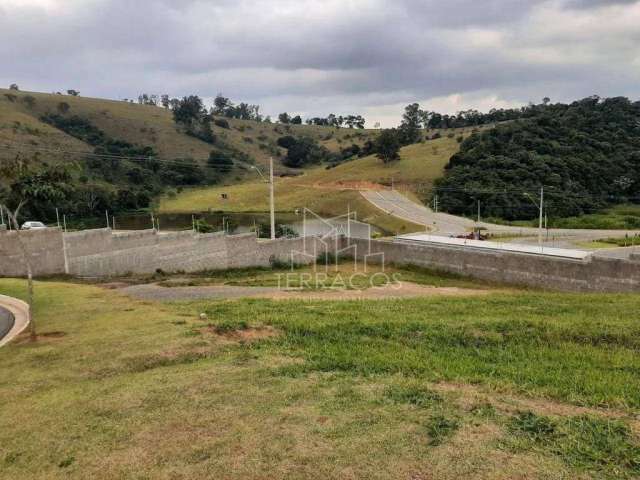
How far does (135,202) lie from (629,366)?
6812cm

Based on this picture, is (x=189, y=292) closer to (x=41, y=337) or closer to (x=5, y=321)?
(x=5, y=321)

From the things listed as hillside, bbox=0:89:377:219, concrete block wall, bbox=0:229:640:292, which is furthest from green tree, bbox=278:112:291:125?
concrete block wall, bbox=0:229:640:292

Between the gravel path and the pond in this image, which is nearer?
the gravel path

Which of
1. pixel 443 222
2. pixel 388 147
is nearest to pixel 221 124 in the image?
pixel 388 147

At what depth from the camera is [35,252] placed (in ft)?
80.9

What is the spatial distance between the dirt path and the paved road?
72.7 ft

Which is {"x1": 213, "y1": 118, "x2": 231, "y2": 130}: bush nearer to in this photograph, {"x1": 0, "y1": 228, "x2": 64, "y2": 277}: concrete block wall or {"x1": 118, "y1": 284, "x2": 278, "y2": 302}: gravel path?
{"x1": 0, "y1": 228, "x2": 64, "y2": 277}: concrete block wall

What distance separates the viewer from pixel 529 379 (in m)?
8.52

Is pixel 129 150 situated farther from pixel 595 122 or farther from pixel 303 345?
pixel 303 345

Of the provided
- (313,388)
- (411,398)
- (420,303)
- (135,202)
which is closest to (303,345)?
(313,388)

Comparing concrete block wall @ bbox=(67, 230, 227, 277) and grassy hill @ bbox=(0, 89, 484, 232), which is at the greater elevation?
Answer: grassy hill @ bbox=(0, 89, 484, 232)

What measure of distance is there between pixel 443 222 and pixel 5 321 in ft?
141

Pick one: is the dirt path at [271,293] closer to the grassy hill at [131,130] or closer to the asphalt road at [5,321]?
the asphalt road at [5,321]

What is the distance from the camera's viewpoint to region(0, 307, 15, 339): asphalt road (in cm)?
1460
